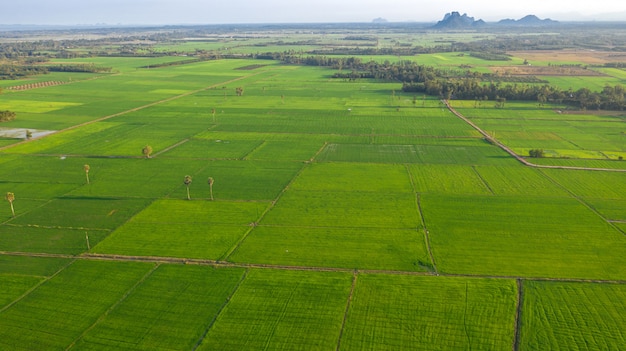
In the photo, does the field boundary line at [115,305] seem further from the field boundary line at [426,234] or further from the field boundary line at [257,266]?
the field boundary line at [426,234]

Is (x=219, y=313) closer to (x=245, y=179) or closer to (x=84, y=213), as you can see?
(x=84, y=213)

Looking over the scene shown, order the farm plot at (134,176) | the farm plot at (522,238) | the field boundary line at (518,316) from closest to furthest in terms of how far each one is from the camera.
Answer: the field boundary line at (518,316) < the farm plot at (522,238) < the farm plot at (134,176)

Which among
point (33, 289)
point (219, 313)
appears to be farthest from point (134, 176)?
point (219, 313)

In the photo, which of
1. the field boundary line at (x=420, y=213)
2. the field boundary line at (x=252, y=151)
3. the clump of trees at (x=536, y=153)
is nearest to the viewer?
the field boundary line at (x=420, y=213)

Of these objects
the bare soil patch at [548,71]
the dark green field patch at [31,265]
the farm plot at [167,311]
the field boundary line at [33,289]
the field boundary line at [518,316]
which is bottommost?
the field boundary line at [518,316]

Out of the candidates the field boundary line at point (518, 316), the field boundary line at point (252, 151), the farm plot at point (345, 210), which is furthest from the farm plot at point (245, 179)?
the field boundary line at point (518, 316)

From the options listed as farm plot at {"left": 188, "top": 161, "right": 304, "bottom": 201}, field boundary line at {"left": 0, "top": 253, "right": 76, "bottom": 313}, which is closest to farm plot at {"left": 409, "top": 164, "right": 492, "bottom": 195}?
farm plot at {"left": 188, "top": 161, "right": 304, "bottom": 201}

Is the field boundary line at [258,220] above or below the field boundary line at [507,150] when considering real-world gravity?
below

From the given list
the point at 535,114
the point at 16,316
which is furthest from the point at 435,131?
the point at 16,316

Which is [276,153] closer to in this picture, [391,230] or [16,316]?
[391,230]
